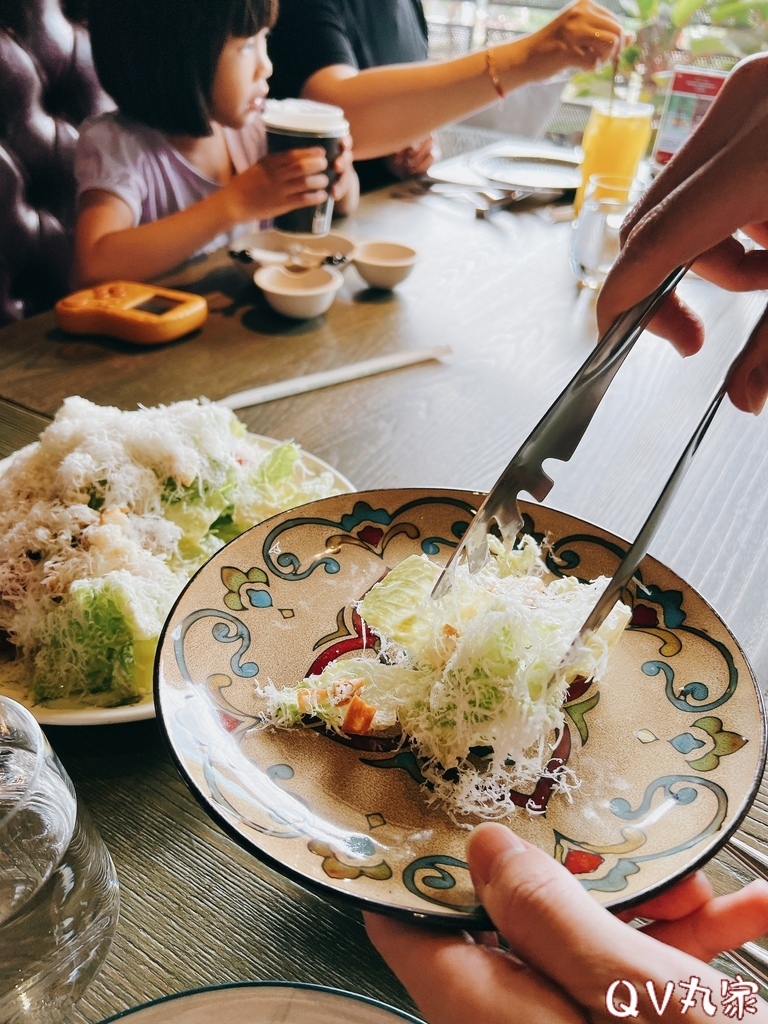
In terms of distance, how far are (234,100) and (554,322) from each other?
113cm

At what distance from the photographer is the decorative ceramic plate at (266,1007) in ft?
1.38

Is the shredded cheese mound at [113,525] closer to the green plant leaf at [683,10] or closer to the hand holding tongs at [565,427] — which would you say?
the hand holding tongs at [565,427]

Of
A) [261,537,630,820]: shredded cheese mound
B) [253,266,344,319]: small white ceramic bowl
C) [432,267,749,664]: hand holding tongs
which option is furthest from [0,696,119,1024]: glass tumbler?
[253,266,344,319]: small white ceramic bowl

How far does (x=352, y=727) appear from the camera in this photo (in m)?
0.62

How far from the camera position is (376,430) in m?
1.19

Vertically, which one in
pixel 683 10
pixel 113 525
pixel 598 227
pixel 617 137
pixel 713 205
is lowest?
pixel 113 525

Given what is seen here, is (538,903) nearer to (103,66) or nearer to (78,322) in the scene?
(78,322)

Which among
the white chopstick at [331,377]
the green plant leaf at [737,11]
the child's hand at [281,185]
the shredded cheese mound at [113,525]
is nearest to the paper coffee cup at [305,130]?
the child's hand at [281,185]

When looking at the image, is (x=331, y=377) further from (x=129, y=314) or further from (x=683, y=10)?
(x=683, y=10)

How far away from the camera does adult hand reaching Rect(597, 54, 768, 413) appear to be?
0.64m

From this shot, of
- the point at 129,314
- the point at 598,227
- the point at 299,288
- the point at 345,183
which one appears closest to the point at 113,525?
the point at 129,314

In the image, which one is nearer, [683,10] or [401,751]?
[401,751]

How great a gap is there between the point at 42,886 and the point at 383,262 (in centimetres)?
136

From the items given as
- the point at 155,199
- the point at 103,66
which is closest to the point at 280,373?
the point at 155,199
